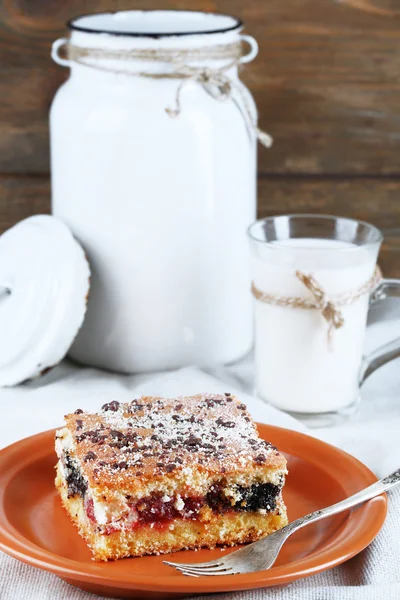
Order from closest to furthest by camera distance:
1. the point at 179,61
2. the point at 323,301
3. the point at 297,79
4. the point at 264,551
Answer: the point at 264,551 < the point at 323,301 < the point at 179,61 < the point at 297,79

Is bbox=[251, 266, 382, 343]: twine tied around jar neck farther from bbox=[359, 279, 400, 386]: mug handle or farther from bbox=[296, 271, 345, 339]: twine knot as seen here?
bbox=[359, 279, 400, 386]: mug handle

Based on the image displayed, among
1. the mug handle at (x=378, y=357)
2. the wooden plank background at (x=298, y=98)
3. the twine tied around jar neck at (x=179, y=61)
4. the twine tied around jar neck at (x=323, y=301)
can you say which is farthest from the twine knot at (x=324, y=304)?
the wooden plank background at (x=298, y=98)

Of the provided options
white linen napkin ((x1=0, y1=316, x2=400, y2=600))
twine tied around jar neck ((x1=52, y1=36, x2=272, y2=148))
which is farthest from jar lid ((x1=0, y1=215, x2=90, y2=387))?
twine tied around jar neck ((x1=52, y1=36, x2=272, y2=148))

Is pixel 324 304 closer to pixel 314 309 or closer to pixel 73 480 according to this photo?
pixel 314 309

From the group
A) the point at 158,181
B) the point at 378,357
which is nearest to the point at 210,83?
the point at 158,181

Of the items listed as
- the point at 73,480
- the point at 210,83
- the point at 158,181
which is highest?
the point at 210,83

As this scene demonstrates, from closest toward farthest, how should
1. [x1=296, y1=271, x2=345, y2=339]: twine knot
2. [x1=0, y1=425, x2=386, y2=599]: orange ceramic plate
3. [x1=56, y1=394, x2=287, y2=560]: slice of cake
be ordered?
[x1=0, y1=425, x2=386, y2=599]: orange ceramic plate < [x1=56, y1=394, x2=287, y2=560]: slice of cake < [x1=296, y1=271, x2=345, y2=339]: twine knot
